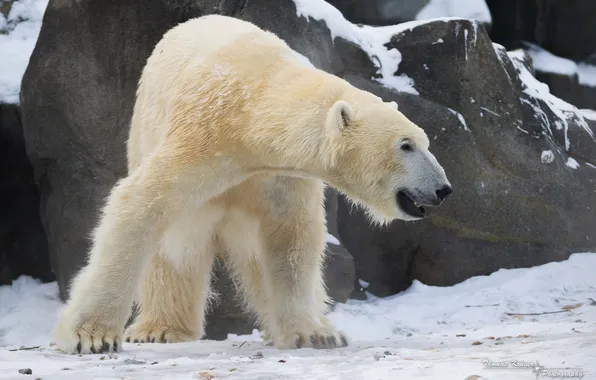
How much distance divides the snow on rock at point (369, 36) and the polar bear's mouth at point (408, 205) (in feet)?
9.97

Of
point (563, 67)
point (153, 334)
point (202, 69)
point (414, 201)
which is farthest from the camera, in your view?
point (563, 67)

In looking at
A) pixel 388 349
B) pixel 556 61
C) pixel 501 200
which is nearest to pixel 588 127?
pixel 501 200

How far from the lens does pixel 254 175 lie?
3703 millimetres

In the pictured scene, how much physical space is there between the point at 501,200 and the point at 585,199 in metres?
0.83

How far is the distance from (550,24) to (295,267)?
8.29 m

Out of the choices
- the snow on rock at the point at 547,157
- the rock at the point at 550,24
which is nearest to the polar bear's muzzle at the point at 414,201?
the snow on rock at the point at 547,157

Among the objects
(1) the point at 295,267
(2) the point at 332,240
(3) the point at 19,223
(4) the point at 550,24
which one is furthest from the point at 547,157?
(3) the point at 19,223

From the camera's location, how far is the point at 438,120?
6637mm

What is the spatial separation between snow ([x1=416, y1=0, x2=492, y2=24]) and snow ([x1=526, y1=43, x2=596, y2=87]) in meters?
1.31

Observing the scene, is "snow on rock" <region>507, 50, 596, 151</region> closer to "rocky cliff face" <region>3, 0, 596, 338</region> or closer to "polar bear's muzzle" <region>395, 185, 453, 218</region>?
"rocky cliff face" <region>3, 0, 596, 338</region>

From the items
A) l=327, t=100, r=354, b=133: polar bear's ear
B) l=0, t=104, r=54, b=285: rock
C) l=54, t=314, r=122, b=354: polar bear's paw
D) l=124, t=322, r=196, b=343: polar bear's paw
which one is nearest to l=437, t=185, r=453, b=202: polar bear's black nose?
l=327, t=100, r=354, b=133: polar bear's ear

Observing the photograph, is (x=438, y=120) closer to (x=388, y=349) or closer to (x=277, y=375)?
(x=388, y=349)

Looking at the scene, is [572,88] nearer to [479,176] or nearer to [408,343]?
[479,176]

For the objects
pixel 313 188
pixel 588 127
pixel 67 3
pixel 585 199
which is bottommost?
pixel 585 199
